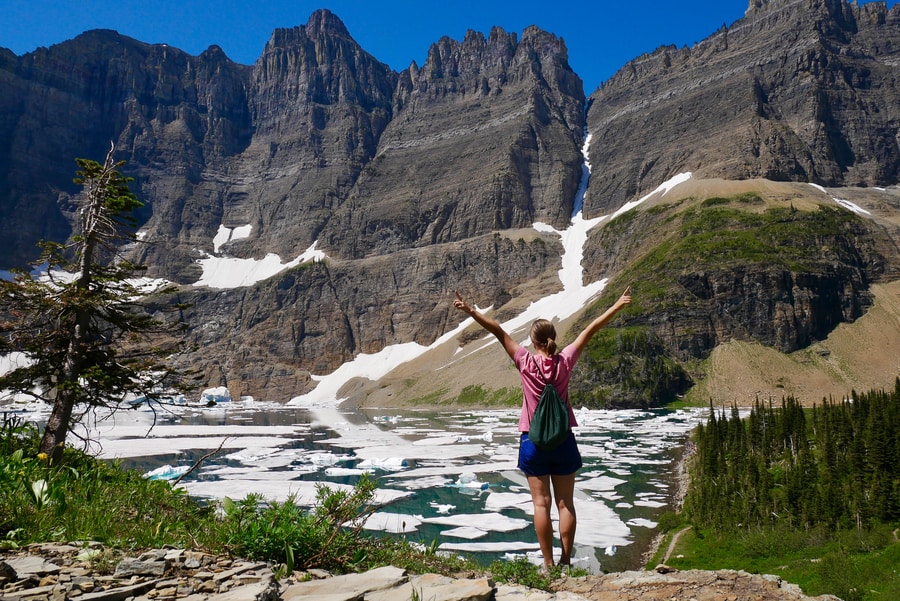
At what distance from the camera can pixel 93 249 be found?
15555 mm

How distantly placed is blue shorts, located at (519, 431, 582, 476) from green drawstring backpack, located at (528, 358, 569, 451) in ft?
0.45

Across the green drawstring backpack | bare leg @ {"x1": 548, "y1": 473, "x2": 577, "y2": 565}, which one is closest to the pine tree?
the green drawstring backpack

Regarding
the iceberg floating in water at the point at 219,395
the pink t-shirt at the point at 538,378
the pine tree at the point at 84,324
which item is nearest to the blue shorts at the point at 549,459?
the pink t-shirt at the point at 538,378

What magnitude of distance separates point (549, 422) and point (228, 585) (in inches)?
149

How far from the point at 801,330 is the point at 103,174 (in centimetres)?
14975

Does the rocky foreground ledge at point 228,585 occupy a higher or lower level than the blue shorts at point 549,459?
lower

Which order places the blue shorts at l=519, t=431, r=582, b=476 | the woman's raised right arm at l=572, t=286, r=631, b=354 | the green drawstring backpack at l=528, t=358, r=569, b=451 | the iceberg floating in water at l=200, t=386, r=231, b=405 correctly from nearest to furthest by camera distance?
the green drawstring backpack at l=528, t=358, r=569, b=451
the blue shorts at l=519, t=431, r=582, b=476
the woman's raised right arm at l=572, t=286, r=631, b=354
the iceberg floating in water at l=200, t=386, r=231, b=405

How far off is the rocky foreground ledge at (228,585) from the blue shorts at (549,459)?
1324 mm

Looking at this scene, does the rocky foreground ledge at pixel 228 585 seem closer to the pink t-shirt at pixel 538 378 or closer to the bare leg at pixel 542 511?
the bare leg at pixel 542 511

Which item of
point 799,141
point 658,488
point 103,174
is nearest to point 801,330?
point 799,141

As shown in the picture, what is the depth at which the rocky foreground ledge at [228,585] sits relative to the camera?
5.00 m

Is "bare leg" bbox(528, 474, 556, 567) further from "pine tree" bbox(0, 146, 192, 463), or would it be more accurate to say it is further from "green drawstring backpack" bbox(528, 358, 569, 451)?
"pine tree" bbox(0, 146, 192, 463)

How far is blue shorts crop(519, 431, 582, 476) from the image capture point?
23.2 feet

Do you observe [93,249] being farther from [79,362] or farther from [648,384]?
[648,384]
